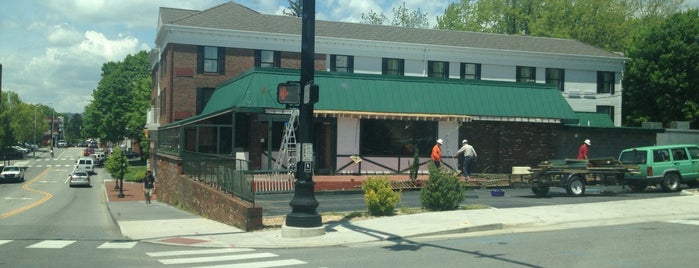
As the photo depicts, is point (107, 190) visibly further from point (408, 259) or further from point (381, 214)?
point (408, 259)

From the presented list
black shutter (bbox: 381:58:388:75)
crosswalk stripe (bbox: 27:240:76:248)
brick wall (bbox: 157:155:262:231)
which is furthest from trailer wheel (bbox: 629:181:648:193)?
black shutter (bbox: 381:58:388:75)

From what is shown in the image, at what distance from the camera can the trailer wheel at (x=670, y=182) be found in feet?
73.7

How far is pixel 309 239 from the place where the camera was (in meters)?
13.7

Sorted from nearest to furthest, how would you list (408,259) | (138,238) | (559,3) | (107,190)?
(408,259) < (138,238) < (107,190) < (559,3)

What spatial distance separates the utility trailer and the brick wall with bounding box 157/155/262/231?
9.66m

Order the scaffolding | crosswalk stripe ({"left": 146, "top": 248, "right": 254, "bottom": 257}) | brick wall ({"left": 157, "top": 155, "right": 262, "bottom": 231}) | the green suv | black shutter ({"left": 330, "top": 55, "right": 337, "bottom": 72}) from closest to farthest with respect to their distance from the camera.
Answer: crosswalk stripe ({"left": 146, "top": 248, "right": 254, "bottom": 257}), brick wall ({"left": 157, "top": 155, "right": 262, "bottom": 231}), the green suv, the scaffolding, black shutter ({"left": 330, "top": 55, "right": 337, "bottom": 72})

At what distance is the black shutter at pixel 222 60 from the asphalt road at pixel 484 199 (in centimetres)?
1789

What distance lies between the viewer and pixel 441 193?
57.0ft

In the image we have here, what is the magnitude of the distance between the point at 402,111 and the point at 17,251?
694 inches

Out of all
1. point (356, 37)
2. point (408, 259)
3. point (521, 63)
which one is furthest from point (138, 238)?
point (521, 63)

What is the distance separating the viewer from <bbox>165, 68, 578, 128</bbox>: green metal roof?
26.7 meters

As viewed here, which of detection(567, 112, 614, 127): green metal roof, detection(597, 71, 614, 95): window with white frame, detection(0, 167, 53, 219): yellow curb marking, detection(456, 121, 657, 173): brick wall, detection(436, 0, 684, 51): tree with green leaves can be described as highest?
detection(436, 0, 684, 51): tree with green leaves

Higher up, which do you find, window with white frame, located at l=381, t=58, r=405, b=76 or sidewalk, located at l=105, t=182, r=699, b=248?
window with white frame, located at l=381, t=58, r=405, b=76

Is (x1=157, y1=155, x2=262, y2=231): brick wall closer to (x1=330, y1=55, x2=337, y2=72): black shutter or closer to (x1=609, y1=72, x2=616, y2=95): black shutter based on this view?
(x1=330, y1=55, x2=337, y2=72): black shutter
